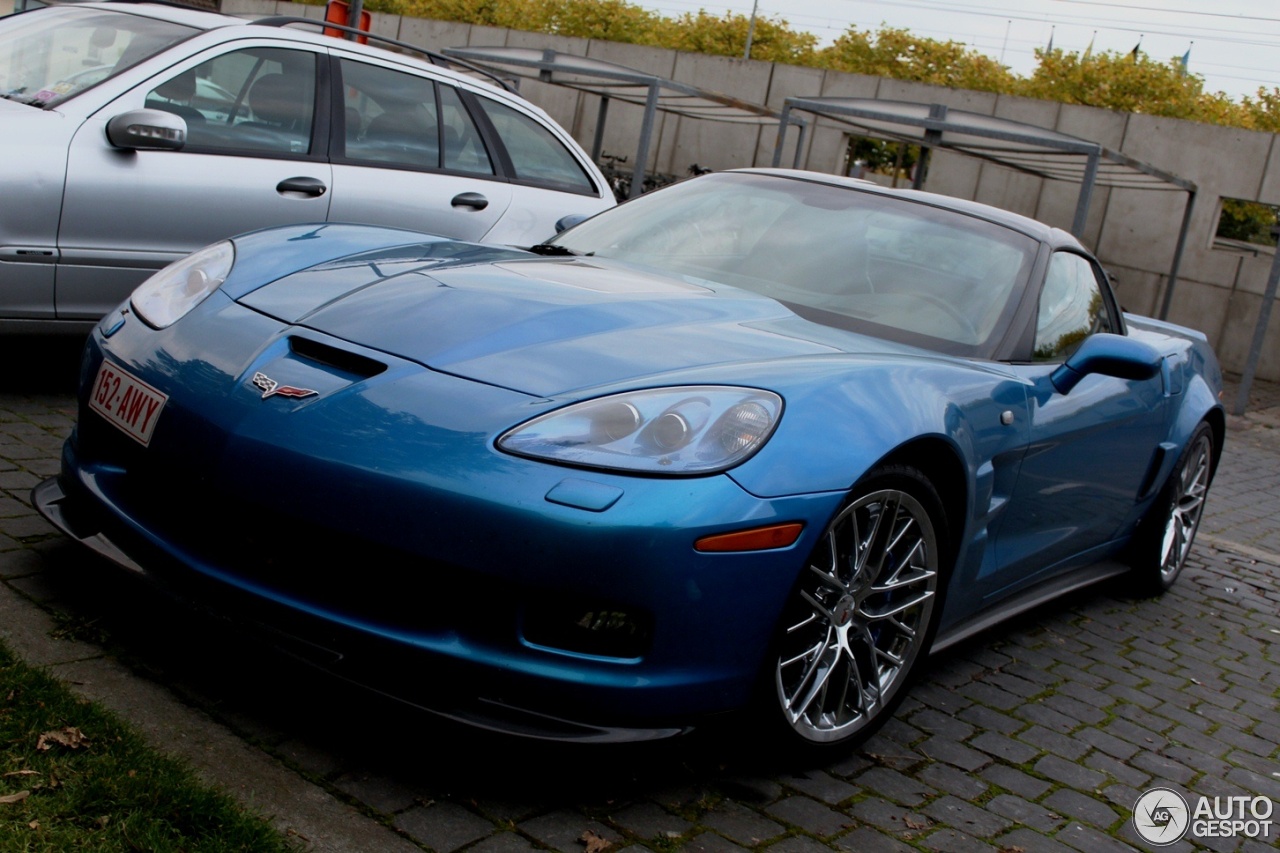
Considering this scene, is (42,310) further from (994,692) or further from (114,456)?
(994,692)

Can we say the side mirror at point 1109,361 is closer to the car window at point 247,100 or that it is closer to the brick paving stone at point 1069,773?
the brick paving stone at point 1069,773

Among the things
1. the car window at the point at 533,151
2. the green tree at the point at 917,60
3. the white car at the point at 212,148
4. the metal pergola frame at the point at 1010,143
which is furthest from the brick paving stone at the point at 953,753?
the green tree at the point at 917,60

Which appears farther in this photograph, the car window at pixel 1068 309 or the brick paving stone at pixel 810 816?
the car window at pixel 1068 309

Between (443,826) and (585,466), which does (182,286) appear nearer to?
(585,466)

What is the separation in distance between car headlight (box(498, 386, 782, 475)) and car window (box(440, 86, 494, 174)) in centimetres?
393

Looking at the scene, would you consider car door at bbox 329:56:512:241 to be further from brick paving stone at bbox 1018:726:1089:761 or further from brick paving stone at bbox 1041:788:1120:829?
brick paving stone at bbox 1041:788:1120:829

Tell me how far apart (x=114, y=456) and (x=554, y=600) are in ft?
3.92

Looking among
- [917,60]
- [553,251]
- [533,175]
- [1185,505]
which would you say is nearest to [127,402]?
[553,251]

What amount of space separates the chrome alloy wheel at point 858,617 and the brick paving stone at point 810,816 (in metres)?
0.16

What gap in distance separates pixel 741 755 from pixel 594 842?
630 millimetres

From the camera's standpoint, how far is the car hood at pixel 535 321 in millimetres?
2766

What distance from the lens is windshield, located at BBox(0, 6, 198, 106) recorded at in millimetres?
5160

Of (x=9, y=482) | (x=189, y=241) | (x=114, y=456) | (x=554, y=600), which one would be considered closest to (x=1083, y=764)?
(x=554, y=600)

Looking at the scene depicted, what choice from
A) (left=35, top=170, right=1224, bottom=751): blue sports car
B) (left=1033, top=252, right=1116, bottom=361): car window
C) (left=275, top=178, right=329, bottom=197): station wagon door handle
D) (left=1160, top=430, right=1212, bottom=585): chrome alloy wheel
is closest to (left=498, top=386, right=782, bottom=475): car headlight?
(left=35, top=170, right=1224, bottom=751): blue sports car
